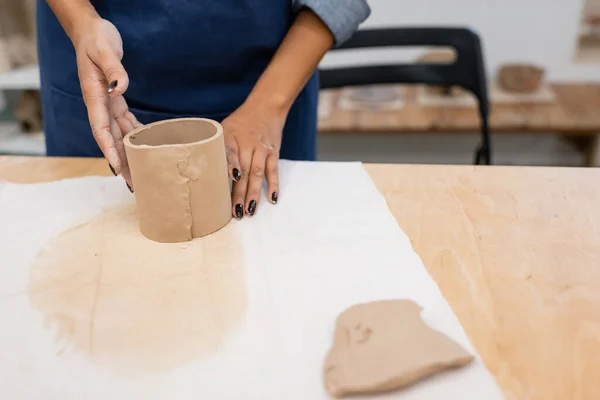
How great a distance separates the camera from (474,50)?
1.26 metres

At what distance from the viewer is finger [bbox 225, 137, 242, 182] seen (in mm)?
740

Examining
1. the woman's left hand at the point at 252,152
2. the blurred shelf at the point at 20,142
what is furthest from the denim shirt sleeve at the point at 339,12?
the blurred shelf at the point at 20,142

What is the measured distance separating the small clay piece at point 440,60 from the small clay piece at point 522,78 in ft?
0.56

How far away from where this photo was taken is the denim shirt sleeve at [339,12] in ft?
2.82

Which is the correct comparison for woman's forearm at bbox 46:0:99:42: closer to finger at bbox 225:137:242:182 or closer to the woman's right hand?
the woman's right hand

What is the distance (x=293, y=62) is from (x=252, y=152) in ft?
0.58

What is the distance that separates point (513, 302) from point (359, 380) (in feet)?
0.65

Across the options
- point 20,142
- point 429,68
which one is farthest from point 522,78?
point 20,142

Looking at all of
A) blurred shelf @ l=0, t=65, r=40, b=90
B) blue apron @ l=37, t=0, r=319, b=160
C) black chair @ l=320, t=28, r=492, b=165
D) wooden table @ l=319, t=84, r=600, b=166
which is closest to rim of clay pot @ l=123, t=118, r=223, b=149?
blue apron @ l=37, t=0, r=319, b=160

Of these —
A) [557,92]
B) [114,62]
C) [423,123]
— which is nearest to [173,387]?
[114,62]

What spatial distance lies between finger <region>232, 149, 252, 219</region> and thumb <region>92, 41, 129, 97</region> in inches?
7.3

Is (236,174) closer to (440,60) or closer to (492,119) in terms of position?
(492,119)

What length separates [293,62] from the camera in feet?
2.83

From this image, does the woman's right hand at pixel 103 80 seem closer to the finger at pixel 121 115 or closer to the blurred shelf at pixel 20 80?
the finger at pixel 121 115
